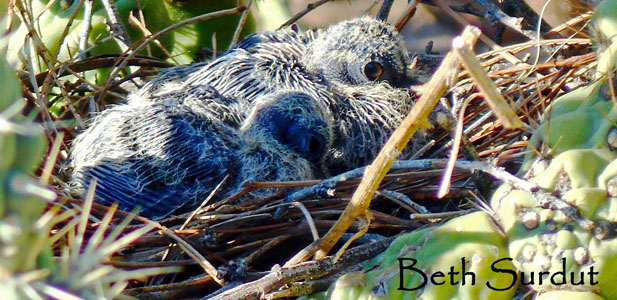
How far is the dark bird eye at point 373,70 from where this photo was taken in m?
1.89

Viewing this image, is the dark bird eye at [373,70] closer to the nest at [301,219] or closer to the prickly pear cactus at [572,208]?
the nest at [301,219]

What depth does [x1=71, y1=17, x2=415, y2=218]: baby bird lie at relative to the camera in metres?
1.49

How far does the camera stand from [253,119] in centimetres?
161

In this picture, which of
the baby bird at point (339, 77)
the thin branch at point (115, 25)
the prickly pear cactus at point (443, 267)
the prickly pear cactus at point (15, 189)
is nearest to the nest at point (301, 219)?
the prickly pear cactus at point (443, 267)

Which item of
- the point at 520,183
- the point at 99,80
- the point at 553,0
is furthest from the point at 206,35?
the point at 520,183

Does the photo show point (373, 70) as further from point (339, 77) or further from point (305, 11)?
point (305, 11)

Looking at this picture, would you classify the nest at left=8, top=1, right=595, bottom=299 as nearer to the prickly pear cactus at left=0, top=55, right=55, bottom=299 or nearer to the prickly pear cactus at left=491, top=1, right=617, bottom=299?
the prickly pear cactus at left=491, top=1, right=617, bottom=299

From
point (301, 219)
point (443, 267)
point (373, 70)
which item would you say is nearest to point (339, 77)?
point (373, 70)

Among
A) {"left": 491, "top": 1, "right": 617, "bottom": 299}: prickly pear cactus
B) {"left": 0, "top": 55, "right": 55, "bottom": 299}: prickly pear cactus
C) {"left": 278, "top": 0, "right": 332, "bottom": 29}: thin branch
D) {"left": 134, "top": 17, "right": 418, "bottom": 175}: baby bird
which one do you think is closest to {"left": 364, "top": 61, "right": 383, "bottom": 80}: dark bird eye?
{"left": 134, "top": 17, "right": 418, "bottom": 175}: baby bird

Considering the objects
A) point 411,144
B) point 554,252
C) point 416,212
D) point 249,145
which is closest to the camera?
point 554,252

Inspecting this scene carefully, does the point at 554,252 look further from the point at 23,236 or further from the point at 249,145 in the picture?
the point at 249,145

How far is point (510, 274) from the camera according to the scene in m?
0.98

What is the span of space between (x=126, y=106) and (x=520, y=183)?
98 cm

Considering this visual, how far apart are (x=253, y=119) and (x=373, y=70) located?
431mm
